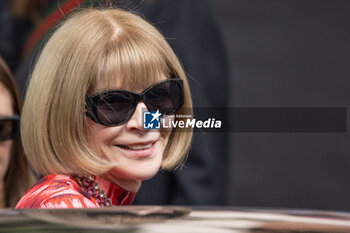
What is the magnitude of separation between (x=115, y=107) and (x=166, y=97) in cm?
16

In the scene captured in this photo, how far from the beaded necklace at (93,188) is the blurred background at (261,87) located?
554 mm

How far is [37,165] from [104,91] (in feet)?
1.07

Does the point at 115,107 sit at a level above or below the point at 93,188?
above

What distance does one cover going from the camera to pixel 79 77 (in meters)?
1.83

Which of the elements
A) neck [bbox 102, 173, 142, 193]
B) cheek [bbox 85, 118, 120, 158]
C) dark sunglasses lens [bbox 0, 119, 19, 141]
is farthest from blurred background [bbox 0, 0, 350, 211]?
cheek [bbox 85, 118, 120, 158]

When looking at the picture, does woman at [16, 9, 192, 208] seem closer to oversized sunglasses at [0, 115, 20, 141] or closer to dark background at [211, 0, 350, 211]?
oversized sunglasses at [0, 115, 20, 141]

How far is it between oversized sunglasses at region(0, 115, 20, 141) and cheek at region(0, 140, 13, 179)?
0.06 meters

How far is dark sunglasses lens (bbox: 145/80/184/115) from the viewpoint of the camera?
1.87 m

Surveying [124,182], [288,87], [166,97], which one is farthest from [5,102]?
[288,87]

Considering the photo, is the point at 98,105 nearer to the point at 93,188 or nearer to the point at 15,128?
the point at 93,188

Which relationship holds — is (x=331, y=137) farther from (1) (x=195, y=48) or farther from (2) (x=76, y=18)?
(2) (x=76, y=18)

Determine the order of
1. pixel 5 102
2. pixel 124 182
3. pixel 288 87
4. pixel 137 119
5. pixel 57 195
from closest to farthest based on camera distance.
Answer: pixel 57 195 → pixel 137 119 → pixel 124 182 → pixel 288 87 → pixel 5 102

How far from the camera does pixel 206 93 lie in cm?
249

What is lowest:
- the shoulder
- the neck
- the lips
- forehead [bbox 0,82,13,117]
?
the shoulder
